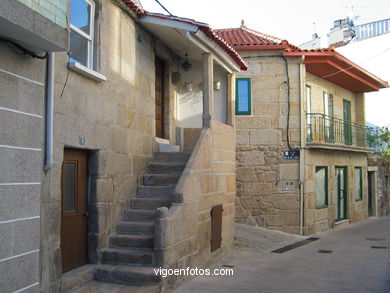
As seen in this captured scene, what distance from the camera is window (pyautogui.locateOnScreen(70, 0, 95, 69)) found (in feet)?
20.9

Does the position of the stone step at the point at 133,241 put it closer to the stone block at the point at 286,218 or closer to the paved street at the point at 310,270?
the paved street at the point at 310,270

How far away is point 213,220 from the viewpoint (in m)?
8.42

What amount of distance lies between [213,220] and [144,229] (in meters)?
1.83

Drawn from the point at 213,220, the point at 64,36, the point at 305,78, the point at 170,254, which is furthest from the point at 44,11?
the point at 305,78

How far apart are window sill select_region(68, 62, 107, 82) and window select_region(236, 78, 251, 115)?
6.99m

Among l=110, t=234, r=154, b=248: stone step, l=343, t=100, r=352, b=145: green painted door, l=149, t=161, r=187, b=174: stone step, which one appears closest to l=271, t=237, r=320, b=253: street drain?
l=149, t=161, r=187, b=174: stone step

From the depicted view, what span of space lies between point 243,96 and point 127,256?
7.82 meters

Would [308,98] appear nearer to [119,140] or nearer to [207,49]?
[207,49]

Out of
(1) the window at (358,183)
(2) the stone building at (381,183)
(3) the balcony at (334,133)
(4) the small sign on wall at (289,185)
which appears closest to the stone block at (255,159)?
(4) the small sign on wall at (289,185)

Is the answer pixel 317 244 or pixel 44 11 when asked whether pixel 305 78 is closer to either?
pixel 317 244

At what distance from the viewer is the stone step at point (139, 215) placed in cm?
732

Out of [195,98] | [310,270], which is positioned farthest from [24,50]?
[195,98]

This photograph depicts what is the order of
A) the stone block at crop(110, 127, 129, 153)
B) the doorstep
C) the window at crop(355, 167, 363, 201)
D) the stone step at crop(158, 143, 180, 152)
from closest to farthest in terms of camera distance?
1. the doorstep
2. the stone block at crop(110, 127, 129, 153)
3. the stone step at crop(158, 143, 180, 152)
4. the window at crop(355, 167, 363, 201)

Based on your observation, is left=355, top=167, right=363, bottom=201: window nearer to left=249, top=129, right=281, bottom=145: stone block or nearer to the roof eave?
left=249, top=129, right=281, bottom=145: stone block
